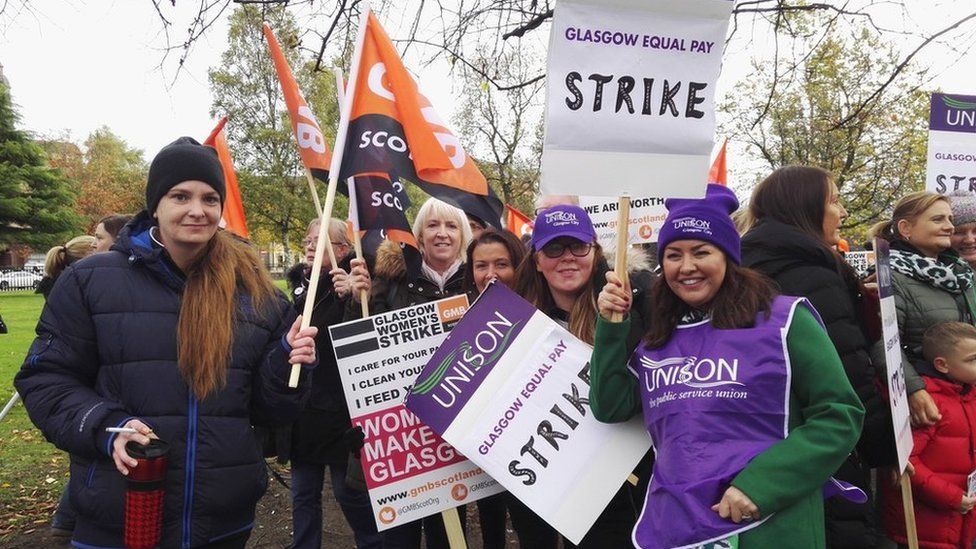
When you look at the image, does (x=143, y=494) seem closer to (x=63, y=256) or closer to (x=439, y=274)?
(x=439, y=274)

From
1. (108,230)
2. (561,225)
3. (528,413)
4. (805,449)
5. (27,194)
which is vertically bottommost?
(528,413)

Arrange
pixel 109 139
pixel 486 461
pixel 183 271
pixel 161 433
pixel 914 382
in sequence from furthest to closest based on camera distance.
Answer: pixel 109 139 → pixel 914 382 → pixel 486 461 → pixel 183 271 → pixel 161 433

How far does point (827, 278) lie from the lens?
2.47 meters

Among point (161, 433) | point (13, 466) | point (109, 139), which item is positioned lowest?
point (13, 466)

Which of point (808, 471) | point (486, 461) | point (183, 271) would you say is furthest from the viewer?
point (486, 461)

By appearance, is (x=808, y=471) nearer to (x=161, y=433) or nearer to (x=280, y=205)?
(x=161, y=433)

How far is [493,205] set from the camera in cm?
333

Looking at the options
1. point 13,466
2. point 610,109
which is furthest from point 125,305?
point 13,466

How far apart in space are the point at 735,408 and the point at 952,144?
4098mm

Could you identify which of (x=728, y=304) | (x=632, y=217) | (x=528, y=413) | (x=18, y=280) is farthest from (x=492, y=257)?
(x=18, y=280)

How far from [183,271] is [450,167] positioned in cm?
133

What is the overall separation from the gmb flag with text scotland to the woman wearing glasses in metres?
0.53

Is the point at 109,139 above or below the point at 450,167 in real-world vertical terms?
above

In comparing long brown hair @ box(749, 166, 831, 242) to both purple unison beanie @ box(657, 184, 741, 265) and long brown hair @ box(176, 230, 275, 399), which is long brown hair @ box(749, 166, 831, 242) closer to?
purple unison beanie @ box(657, 184, 741, 265)
